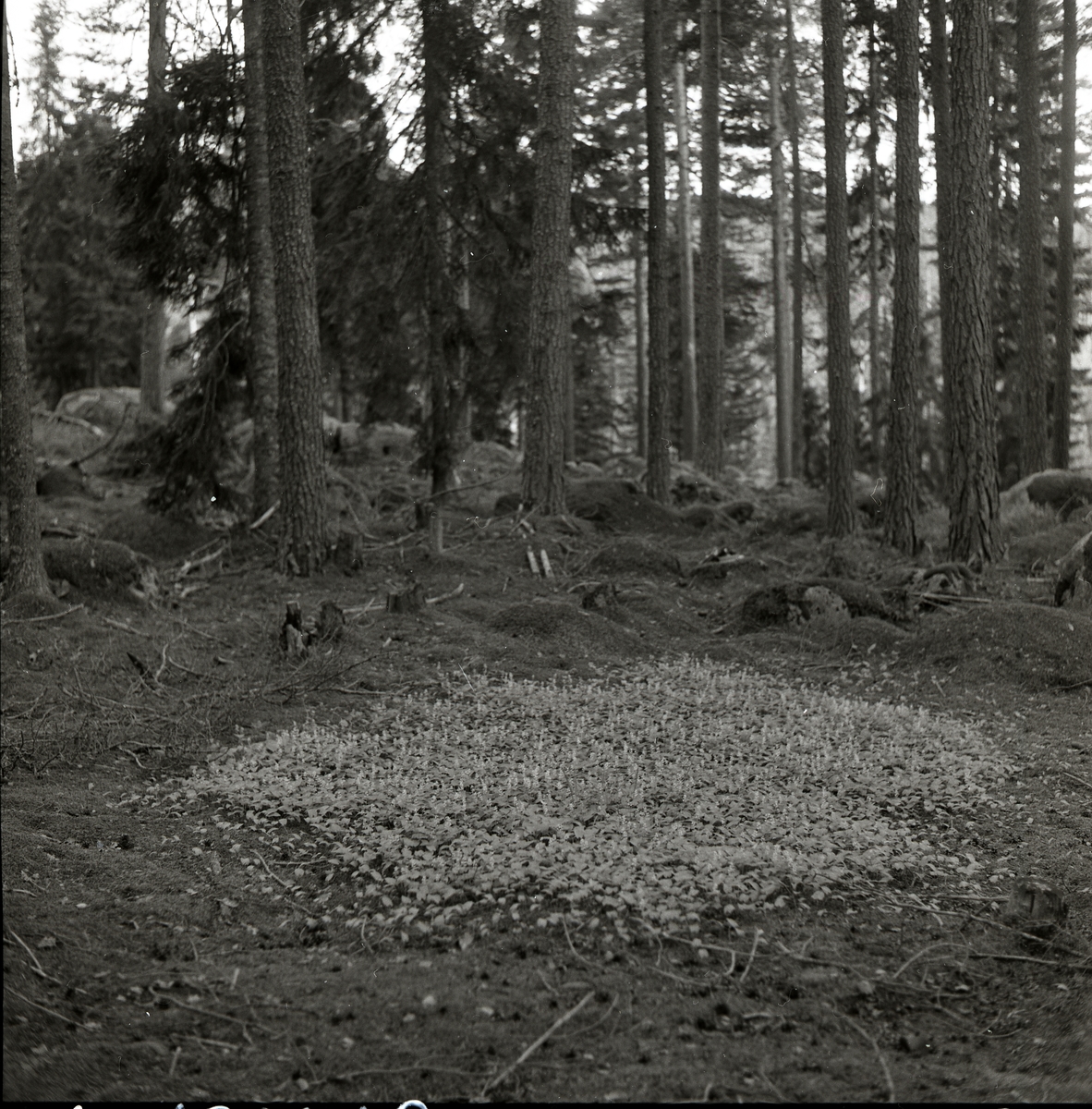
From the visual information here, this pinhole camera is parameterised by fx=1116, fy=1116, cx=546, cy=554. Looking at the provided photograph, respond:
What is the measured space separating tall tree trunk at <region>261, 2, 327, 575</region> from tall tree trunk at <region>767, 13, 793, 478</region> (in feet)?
43.9

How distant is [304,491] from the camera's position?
12.4m

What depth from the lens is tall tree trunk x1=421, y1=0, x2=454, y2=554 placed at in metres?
15.4

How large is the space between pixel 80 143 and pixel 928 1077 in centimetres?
2397

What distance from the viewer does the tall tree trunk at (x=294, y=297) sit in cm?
1196

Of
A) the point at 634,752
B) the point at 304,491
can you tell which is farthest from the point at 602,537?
the point at 634,752

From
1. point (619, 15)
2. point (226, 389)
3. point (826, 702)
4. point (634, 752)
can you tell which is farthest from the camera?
point (619, 15)

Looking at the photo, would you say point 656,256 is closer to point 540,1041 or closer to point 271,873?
point 271,873

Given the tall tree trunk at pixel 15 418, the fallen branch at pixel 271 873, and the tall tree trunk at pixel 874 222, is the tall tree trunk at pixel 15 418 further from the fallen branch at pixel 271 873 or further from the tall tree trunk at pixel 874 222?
the tall tree trunk at pixel 874 222

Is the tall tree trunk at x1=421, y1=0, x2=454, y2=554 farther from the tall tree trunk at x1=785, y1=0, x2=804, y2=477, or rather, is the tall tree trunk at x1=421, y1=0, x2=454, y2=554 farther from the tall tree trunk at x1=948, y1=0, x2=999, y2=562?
the tall tree trunk at x1=785, y1=0, x2=804, y2=477

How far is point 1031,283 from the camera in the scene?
17.9 metres

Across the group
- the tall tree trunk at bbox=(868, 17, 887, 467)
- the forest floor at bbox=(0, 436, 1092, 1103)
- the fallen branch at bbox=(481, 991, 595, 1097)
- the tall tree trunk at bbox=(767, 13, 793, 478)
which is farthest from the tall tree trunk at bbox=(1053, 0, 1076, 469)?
the fallen branch at bbox=(481, 991, 595, 1097)

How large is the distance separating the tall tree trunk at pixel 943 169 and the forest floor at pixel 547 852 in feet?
8.70

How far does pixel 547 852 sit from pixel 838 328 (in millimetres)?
12500

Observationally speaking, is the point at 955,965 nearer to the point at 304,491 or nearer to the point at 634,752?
the point at 634,752
